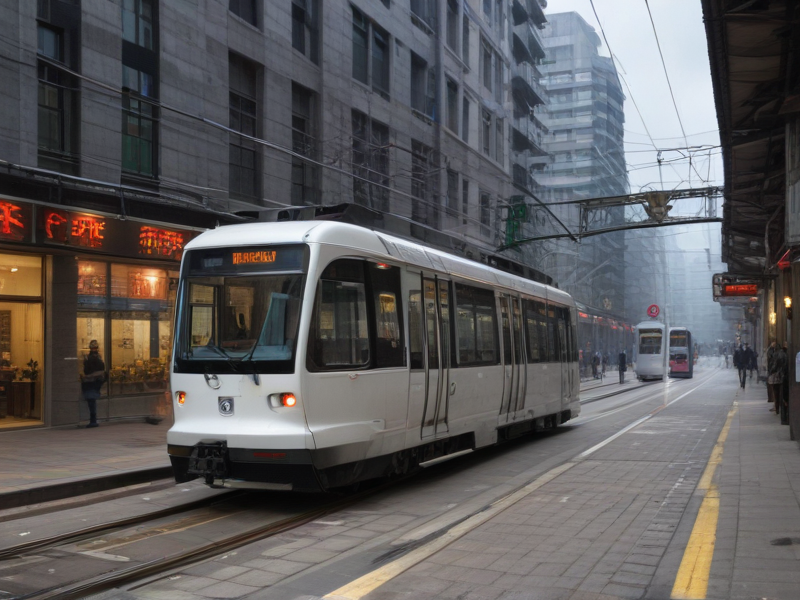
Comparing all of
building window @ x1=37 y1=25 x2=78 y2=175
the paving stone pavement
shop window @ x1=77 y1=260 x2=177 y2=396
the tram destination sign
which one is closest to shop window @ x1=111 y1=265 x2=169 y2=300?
shop window @ x1=77 y1=260 x2=177 y2=396

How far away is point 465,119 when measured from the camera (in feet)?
123

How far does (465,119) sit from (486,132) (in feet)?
12.0

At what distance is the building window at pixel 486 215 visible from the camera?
3872 cm

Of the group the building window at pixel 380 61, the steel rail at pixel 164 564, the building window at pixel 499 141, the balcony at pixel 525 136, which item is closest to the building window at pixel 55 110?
the steel rail at pixel 164 564

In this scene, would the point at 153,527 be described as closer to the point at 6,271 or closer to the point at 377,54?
the point at 6,271

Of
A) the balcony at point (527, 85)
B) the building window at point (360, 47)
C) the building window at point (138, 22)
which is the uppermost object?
the balcony at point (527, 85)

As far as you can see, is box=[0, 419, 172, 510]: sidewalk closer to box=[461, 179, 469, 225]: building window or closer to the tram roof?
the tram roof

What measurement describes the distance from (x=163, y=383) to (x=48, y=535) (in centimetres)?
1144

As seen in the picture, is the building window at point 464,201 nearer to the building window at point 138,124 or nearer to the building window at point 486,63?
the building window at point 486,63

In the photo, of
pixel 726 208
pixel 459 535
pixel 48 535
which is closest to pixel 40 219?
pixel 48 535

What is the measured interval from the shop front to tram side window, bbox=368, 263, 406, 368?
7819 mm

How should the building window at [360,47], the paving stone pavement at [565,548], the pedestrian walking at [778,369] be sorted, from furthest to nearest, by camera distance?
the building window at [360,47], the pedestrian walking at [778,369], the paving stone pavement at [565,548]

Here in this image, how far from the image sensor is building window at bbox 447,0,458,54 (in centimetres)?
3525

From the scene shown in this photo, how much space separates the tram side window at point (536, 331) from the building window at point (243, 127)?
8666 mm
